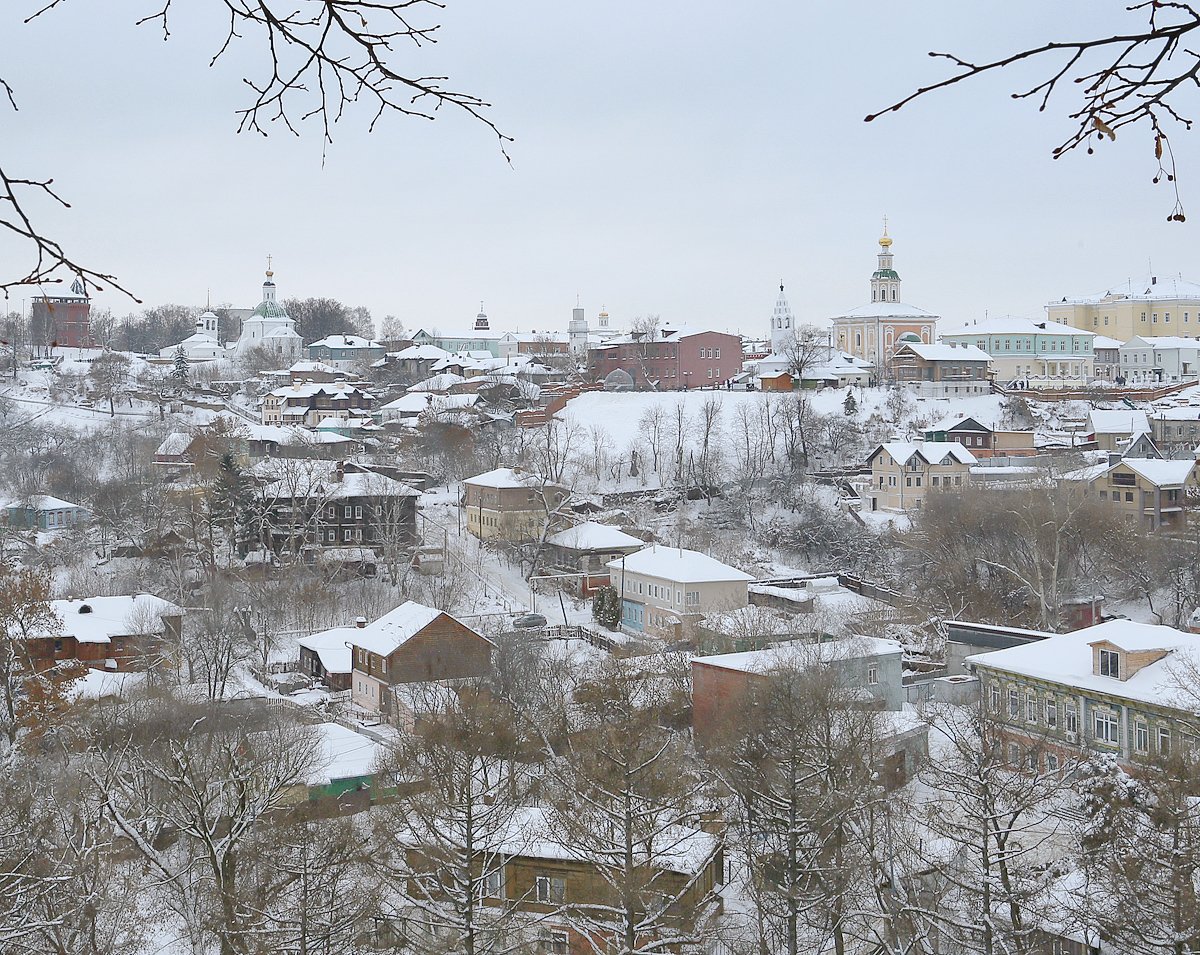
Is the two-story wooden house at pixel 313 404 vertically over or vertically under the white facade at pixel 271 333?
under

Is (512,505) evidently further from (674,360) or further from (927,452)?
(674,360)

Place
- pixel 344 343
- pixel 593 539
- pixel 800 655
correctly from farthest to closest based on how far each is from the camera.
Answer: pixel 344 343
pixel 593 539
pixel 800 655

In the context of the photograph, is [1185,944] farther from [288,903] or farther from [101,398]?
[101,398]

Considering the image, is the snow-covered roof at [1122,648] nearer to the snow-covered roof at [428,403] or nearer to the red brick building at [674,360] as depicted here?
the snow-covered roof at [428,403]

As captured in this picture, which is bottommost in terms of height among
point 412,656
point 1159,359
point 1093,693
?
point 412,656

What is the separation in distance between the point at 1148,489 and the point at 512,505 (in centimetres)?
1351

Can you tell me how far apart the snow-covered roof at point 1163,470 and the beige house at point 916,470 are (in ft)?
12.2

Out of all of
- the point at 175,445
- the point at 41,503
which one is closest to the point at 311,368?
the point at 175,445

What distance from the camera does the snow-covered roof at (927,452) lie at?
3089 centimetres

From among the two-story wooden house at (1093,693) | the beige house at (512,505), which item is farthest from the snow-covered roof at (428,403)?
the two-story wooden house at (1093,693)

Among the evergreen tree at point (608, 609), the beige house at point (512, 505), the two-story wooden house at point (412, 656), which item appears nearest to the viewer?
the two-story wooden house at point (412, 656)

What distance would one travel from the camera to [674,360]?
148 ft

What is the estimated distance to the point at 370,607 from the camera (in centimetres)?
2466

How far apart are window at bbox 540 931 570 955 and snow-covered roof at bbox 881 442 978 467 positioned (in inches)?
851
